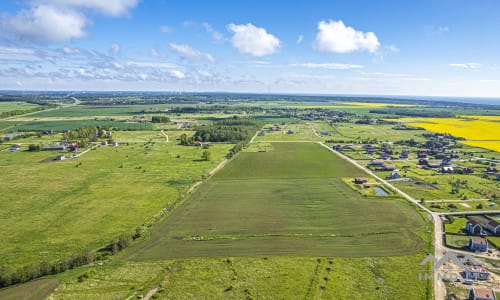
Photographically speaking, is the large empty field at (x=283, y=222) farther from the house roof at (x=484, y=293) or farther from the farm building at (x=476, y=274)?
the house roof at (x=484, y=293)

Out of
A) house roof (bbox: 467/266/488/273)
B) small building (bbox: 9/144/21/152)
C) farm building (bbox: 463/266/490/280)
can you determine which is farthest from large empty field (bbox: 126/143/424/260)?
small building (bbox: 9/144/21/152)

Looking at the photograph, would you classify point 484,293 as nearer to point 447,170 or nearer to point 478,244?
point 478,244

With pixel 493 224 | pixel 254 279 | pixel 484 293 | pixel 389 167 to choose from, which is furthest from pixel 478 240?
pixel 389 167

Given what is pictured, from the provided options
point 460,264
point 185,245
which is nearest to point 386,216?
point 460,264

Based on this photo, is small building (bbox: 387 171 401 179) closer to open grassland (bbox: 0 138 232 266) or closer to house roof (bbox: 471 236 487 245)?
house roof (bbox: 471 236 487 245)

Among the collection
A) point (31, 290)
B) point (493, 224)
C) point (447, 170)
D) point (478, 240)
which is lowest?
point (31, 290)

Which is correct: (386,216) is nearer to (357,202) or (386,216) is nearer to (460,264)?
(357,202)

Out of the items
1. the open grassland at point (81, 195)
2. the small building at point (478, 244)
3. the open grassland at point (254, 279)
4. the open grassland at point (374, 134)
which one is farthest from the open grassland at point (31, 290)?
the open grassland at point (374, 134)
